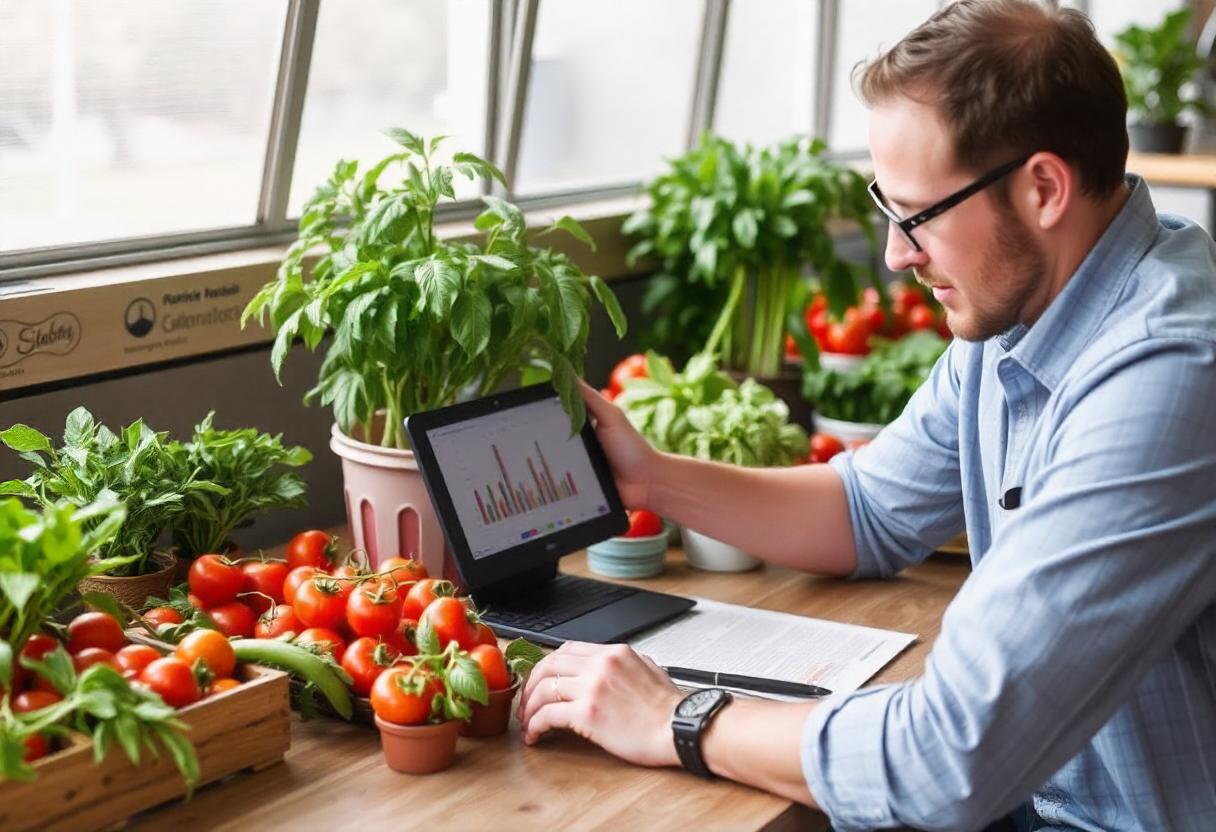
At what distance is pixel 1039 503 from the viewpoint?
141 centimetres

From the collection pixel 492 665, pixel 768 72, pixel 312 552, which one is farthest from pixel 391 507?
pixel 768 72

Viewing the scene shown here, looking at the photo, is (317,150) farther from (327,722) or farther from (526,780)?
(526,780)

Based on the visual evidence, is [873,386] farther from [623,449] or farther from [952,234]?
[952,234]

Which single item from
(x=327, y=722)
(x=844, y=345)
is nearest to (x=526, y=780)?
(x=327, y=722)

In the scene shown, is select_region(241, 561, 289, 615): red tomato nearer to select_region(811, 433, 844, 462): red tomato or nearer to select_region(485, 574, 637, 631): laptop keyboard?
select_region(485, 574, 637, 631): laptop keyboard

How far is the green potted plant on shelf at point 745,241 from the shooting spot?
9.70 feet

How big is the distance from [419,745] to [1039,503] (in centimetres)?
67

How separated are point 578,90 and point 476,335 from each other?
195cm

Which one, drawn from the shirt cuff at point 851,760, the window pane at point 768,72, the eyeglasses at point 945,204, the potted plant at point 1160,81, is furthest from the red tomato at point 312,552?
the potted plant at point 1160,81

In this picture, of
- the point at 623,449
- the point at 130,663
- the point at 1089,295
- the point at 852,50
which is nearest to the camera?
the point at 130,663

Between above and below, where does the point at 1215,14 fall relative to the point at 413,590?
above

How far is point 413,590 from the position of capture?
169 cm

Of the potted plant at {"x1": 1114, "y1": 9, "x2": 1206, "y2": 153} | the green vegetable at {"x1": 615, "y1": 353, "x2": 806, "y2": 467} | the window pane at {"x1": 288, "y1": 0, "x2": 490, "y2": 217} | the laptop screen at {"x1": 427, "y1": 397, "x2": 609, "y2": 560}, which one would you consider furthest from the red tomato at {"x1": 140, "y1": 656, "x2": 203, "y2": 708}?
the potted plant at {"x1": 1114, "y1": 9, "x2": 1206, "y2": 153}

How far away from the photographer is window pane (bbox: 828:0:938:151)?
491 centimetres
